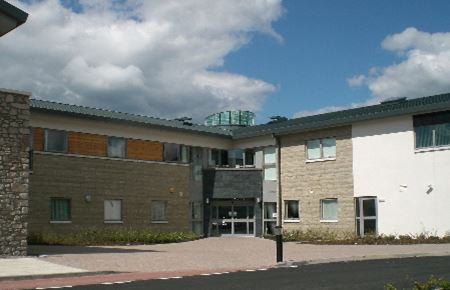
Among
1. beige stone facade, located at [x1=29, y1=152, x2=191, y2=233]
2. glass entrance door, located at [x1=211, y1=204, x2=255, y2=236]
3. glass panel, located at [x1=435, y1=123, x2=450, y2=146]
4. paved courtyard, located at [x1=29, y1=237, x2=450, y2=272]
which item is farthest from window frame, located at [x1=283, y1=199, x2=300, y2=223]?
glass panel, located at [x1=435, y1=123, x2=450, y2=146]

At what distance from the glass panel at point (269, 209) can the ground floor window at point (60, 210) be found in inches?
440

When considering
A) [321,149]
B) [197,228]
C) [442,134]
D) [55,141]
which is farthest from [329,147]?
[55,141]

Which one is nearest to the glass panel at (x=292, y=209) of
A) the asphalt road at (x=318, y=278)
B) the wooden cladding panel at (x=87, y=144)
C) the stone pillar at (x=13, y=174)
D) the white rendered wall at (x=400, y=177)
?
the white rendered wall at (x=400, y=177)

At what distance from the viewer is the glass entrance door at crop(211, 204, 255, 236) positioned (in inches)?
1356

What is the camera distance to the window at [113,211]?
29469 millimetres

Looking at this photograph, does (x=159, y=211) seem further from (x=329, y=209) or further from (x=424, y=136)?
(x=424, y=136)

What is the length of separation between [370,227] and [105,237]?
12322mm

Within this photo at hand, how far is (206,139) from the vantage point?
115ft

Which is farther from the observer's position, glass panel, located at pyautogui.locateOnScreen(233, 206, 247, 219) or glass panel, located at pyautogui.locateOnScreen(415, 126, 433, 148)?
glass panel, located at pyautogui.locateOnScreen(233, 206, 247, 219)

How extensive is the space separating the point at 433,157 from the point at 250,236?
11390mm

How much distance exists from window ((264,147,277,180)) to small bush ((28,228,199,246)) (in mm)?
6055

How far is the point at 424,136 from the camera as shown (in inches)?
1081

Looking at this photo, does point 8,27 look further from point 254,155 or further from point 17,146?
point 254,155

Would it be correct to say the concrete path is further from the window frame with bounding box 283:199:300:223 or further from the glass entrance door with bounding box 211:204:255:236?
the glass entrance door with bounding box 211:204:255:236
